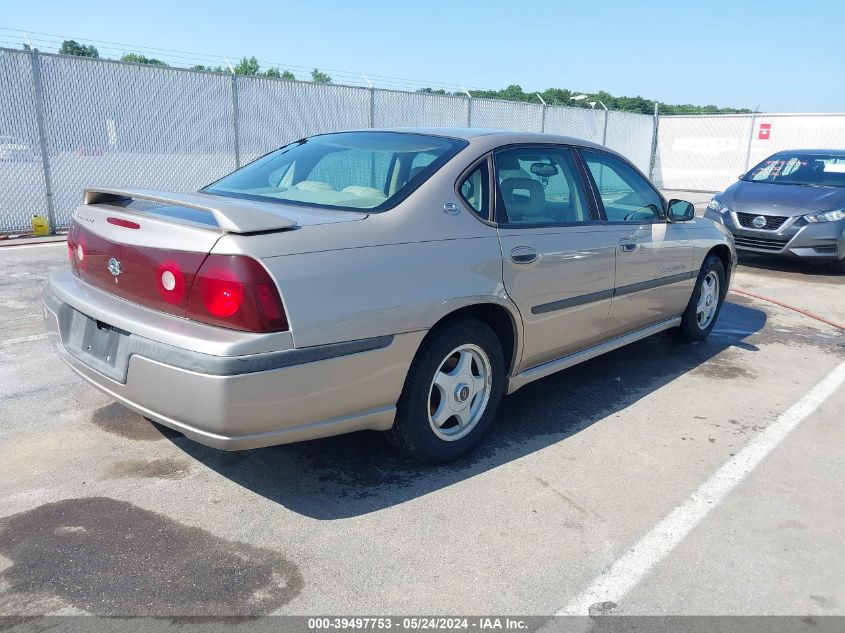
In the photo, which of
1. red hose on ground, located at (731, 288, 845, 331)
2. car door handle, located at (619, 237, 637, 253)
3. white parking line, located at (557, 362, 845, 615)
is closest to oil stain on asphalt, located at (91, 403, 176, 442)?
white parking line, located at (557, 362, 845, 615)

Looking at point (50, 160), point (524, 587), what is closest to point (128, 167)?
point (50, 160)

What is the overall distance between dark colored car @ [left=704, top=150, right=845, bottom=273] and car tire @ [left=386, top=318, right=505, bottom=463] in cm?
652

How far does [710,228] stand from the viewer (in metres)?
5.45

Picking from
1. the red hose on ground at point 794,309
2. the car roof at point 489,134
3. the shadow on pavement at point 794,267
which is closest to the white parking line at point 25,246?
the car roof at point 489,134

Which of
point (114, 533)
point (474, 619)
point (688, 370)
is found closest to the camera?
point (474, 619)

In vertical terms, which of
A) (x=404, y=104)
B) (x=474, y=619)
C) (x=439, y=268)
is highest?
(x=404, y=104)

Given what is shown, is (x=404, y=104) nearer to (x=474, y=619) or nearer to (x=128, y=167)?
(x=128, y=167)

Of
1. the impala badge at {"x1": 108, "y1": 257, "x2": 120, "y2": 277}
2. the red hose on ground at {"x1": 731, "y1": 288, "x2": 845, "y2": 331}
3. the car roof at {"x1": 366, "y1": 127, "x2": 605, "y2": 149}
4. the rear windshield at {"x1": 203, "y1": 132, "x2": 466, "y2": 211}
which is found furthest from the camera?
the red hose on ground at {"x1": 731, "y1": 288, "x2": 845, "y2": 331}

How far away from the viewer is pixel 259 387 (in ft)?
8.30

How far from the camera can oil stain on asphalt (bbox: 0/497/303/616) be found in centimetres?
234

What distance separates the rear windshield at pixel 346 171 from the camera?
326 cm

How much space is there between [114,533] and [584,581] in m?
1.81

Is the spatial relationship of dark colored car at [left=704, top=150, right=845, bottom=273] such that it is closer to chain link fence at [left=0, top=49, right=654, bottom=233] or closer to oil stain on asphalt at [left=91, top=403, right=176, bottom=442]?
oil stain on asphalt at [left=91, top=403, right=176, bottom=442]

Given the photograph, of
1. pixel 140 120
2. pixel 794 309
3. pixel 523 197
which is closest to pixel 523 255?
pixel 523 197
